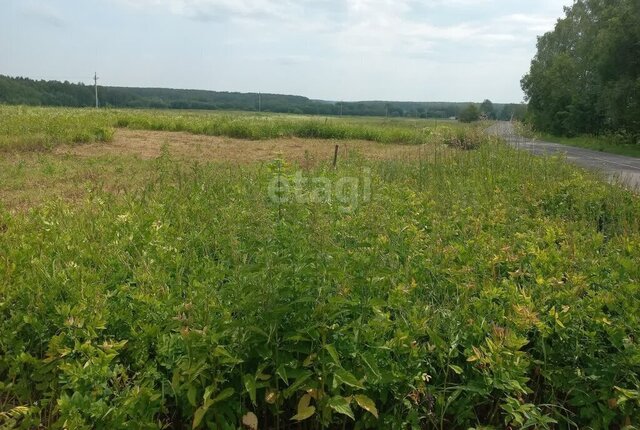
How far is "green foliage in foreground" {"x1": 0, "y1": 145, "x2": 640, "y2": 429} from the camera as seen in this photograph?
1980 mm

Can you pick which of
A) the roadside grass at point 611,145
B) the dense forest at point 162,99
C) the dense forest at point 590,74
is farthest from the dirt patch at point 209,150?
the dense forest at point 162,99

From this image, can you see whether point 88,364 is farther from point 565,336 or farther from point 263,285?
point 565,336

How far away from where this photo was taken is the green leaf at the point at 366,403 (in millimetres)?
1904

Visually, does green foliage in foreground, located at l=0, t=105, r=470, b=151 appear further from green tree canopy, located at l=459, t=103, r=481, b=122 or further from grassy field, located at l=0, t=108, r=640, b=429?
grassy field, located at l=0, t=108, r=640, b=429

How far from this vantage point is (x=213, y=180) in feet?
19.3

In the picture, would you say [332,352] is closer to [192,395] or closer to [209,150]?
[192,395]

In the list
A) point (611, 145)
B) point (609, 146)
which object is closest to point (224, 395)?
point (609, 146)

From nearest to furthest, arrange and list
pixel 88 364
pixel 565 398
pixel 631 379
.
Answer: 1. pixel 88 364
2. pixel 631 379
3. pixel 565 398

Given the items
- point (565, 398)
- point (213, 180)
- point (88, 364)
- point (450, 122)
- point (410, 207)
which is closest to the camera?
point (88, 364)

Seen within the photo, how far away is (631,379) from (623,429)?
0.78 ft

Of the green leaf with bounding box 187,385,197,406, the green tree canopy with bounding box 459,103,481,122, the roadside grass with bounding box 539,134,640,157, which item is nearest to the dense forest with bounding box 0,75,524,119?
the roadside grass with bounding box 539,134,640,157

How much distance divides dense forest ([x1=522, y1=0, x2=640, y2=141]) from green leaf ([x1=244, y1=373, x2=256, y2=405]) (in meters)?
22.1

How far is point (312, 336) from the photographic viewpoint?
1998mm

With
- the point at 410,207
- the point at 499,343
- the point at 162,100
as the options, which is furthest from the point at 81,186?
the point at 162,100
